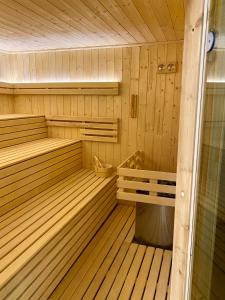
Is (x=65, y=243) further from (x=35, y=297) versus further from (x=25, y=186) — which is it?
(x=25, y=186)

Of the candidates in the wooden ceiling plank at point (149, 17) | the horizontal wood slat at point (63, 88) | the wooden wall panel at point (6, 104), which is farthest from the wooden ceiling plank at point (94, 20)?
the wooden wall panel at point (6, 104)

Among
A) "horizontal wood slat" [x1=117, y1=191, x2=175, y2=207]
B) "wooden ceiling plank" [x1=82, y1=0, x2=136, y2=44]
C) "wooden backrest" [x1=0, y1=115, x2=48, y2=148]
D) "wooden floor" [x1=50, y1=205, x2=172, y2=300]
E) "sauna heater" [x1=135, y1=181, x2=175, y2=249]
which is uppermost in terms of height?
"wooden ceiling plank" [x1=82, y1=0, x2=136, y2=44]

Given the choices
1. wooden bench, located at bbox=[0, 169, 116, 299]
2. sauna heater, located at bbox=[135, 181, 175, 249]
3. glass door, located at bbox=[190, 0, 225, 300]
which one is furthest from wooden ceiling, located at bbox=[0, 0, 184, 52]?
wooden bench, located at bbox=[0, 169, 116, 299]

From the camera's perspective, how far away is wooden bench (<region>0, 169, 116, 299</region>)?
1.58 metres

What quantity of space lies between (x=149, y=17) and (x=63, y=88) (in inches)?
67.9

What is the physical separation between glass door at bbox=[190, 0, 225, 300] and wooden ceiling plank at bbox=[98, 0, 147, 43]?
141 centimetres

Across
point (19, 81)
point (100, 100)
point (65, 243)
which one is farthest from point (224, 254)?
point (19, 81)

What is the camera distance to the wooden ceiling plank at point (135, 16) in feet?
6.60

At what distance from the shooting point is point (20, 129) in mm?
3320

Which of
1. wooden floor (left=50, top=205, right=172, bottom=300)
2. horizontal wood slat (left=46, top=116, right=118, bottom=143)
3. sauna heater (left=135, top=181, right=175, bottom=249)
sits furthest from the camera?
horizontal wood slat (left=46, top=116, right=118, bottom=143)

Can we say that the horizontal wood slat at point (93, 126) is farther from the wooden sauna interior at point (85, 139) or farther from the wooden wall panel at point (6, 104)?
the wooden wall panel at point (6, 104)

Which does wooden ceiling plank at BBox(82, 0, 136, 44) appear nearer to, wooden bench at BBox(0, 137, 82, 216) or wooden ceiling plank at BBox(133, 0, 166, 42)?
wooden ceiling plank at BBox(133, 0, 166, 42)

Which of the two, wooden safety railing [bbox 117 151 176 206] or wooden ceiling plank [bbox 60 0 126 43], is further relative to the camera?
wooden safety railing [bbox 117 151 176 206]

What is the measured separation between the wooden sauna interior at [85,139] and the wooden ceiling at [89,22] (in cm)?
1
